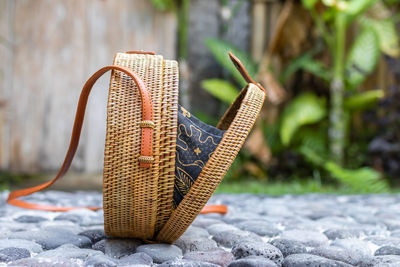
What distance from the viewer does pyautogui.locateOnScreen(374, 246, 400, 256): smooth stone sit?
1.10m

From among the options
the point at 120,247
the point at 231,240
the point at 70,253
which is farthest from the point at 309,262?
the point at 70,253

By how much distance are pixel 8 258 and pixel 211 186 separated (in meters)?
0.53

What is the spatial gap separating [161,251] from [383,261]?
0.57 meters

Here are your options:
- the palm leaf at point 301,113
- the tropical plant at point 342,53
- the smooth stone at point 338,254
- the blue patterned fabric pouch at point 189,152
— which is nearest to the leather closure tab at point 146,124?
the blue patterned fabric pouch at point 189,152

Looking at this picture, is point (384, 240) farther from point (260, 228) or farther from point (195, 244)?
point (195, 244)

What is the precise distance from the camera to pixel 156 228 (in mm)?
1077

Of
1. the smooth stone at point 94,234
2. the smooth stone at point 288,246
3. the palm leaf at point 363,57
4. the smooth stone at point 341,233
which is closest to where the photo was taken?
the smooth stone at point 288,246

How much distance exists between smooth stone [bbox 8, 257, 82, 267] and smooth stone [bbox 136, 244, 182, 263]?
18cm

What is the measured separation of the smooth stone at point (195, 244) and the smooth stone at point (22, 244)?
15.1 inches

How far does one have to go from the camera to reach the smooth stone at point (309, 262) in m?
0.95

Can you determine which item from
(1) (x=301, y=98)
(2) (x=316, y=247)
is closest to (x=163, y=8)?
(1) (x=301, y=98)

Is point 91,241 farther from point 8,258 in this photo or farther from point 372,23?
point 372,23

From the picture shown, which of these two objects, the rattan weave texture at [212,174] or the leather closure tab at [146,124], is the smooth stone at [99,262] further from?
the leather closure tab at [146,124]

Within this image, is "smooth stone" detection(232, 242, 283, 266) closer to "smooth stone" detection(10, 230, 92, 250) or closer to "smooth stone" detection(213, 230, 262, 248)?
"smooth stone" detection(213, 230, 262, 248)
